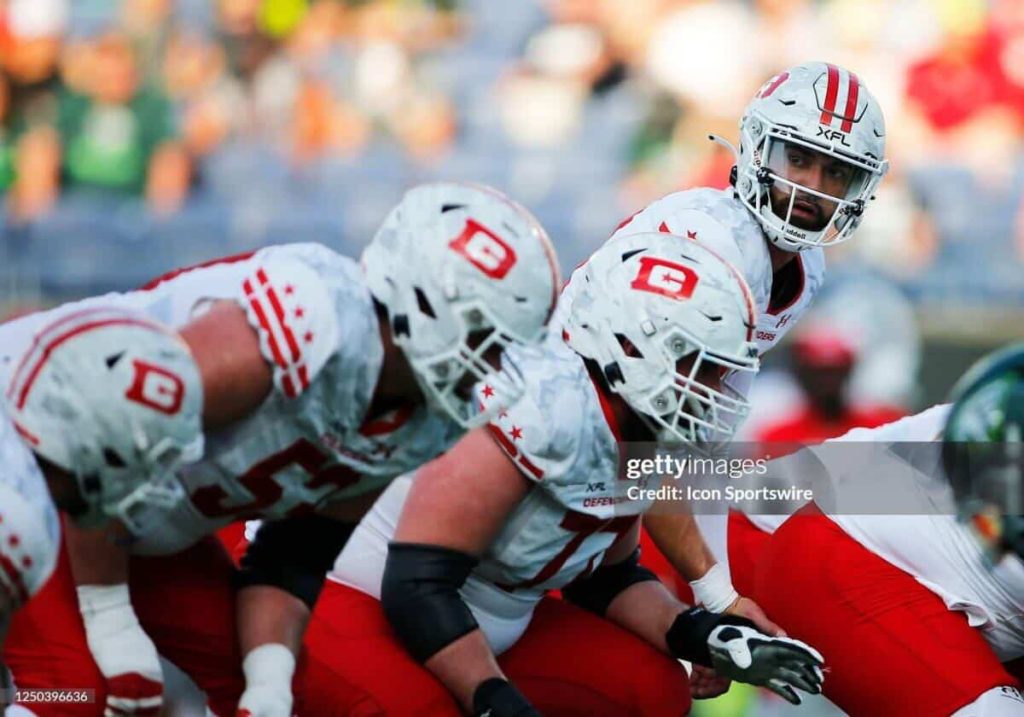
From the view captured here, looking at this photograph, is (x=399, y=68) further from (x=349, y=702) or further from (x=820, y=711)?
(x=349, y=702)

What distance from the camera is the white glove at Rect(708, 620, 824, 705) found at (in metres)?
3.12

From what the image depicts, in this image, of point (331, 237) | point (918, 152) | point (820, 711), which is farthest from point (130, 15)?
point (820, 711)

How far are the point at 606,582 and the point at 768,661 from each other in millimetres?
459

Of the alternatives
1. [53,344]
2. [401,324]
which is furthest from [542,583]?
[53,344]

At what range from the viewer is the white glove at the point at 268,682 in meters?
2.75

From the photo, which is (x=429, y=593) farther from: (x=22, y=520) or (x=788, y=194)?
(x=788, y=194)

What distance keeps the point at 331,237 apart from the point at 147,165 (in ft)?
3.24

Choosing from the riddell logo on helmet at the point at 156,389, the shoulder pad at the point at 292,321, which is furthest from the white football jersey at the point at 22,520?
the shoulder pad at the point at 292,321

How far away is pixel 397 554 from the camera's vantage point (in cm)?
304

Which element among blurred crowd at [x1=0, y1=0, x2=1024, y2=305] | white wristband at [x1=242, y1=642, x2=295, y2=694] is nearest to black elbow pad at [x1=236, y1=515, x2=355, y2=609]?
white wristband at [x1=242, y1=642, x2=295, y2=694]

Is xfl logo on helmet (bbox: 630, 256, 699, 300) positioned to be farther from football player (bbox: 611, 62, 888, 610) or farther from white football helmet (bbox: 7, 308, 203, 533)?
white football helmet (bbox: 7, 308, 203, 533)

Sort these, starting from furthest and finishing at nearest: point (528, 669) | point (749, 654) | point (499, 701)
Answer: point (528, 669) → point (749, 654) → point (499, 701)

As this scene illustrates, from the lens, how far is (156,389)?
2.28 meters

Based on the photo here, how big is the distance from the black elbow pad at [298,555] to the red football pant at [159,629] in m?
0.07
